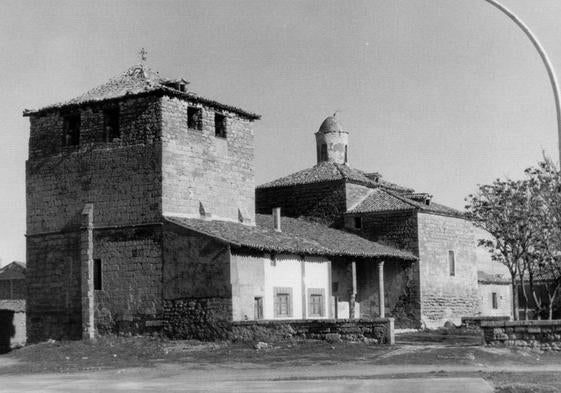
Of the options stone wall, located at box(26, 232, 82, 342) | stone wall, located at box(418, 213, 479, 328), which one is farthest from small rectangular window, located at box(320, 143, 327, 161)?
stone wall, located at box(26, 232, 82, 342)

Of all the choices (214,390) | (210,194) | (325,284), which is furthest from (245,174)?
(214,390)

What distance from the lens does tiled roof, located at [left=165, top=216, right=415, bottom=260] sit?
3152 centimetres

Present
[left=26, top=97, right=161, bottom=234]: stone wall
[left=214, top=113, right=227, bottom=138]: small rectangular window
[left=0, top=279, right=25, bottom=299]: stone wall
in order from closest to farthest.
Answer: [left=26, top=97, right=161, bottom=234]: stone wall < [left=214, top=113, right=227, bottom=138]: small rectangular window < [left=0, top=279, right=25, bottom=299]: stone wall

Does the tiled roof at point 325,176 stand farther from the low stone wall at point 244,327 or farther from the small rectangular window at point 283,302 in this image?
the low stone wall at point 244,327

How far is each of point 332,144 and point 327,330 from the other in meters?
22.5

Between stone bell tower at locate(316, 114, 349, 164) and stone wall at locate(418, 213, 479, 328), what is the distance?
752cm

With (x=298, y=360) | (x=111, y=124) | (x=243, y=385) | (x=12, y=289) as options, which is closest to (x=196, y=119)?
(x=111, y=124)

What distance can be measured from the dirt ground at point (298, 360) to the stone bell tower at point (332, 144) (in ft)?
61.7

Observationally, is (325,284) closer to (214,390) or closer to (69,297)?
(69,297)

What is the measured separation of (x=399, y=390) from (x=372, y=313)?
25064 mm

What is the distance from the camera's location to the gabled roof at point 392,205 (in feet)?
142

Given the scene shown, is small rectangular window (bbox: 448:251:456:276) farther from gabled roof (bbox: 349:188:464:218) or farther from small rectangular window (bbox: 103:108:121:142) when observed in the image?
Result: small rectangular window (bbox: 103:108:121:142)

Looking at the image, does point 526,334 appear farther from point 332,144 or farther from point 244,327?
point 332,144

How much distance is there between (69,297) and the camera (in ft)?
109
